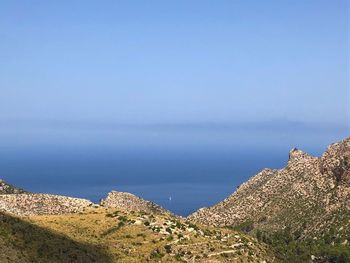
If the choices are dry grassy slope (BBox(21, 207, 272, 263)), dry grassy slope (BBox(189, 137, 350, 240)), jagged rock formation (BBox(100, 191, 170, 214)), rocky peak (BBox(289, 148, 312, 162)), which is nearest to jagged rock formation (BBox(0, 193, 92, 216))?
dry grassy slope (BBox(21, 207, 272, 263))

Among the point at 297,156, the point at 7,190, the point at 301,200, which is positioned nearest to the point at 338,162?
the point at 301,200

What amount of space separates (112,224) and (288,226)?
2470 inches

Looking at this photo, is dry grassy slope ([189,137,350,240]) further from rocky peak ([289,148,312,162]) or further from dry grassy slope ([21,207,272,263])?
dry grassy slope ([21,207,272,263])

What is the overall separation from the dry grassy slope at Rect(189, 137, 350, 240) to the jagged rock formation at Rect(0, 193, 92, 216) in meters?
52.3

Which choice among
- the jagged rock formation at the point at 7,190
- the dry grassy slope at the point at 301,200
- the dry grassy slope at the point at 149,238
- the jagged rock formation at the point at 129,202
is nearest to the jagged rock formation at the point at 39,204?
the dry grassy slope at the point at 149,238

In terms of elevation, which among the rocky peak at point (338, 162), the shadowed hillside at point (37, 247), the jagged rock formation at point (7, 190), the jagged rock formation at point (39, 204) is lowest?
the shadowed hillside at point (37, 247)

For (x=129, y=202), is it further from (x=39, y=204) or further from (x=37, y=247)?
(x=37, y=247)

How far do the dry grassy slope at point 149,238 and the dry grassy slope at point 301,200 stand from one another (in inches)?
1963

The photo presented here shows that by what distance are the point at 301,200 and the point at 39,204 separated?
68.5 metres

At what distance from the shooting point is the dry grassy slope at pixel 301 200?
5003 inches

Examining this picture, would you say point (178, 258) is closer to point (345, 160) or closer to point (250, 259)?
point (250, 259)

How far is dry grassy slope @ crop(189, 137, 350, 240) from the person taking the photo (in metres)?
127

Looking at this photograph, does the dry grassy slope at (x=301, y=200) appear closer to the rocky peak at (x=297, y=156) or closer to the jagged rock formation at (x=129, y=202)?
the rocky peak at (x=297, y=156)

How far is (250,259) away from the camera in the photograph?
72250mm
